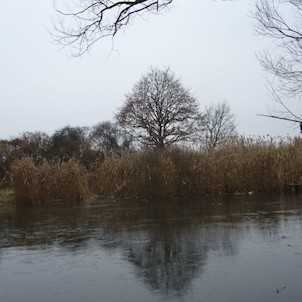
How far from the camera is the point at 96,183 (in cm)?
2108

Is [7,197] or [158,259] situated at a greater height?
[7,197]

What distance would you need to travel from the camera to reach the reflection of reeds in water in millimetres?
19219

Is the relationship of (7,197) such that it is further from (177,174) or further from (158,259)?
(158,259)

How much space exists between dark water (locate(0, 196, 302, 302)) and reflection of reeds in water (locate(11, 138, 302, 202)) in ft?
24.5

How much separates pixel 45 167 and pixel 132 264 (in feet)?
45.3

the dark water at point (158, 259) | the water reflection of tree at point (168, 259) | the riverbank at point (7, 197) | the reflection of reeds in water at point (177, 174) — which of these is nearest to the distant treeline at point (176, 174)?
the reflection of reeds in water at point (177, 174)

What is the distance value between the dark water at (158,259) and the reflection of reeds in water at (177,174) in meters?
7.46

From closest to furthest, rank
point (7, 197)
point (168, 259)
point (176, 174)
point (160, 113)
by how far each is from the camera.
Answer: point (168, 259) → point (176, 174) → point (7, 197) → point (160, 113)

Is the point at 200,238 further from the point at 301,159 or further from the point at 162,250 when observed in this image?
the point at 301,159

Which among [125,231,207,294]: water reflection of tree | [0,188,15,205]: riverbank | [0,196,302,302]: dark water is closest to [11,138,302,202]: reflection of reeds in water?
[0,188,15,205]: riverbank

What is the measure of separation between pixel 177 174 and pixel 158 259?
1263 centimetres

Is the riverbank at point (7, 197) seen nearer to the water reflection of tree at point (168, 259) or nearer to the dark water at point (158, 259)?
the dark water at point (158, 259)

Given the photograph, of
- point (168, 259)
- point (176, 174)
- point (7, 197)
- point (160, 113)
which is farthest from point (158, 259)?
point (160, 113)

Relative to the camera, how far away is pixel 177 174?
19.4 meters
